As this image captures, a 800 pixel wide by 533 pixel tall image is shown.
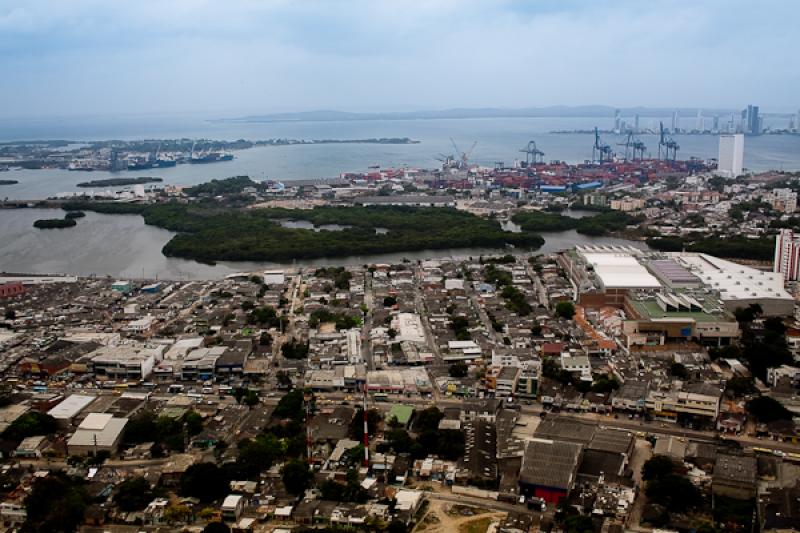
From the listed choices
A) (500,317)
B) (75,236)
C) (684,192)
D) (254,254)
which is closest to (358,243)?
(254,254)

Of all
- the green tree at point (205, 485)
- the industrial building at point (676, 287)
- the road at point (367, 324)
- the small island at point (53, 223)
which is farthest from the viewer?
the small island at point (53, 223)

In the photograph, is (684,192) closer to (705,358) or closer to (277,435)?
(705,358)

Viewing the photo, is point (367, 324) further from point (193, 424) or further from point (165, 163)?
point (165, 163)

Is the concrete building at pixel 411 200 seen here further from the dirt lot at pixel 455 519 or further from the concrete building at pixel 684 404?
the dirt lot at pixel 455 519

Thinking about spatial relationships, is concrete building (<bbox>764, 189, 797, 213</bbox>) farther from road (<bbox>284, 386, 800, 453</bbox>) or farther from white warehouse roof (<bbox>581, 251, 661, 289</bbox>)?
road (<bbox>284, 386, 800, 453</bbox>)

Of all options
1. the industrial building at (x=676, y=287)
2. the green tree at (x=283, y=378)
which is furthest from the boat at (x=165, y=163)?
the green tree at (x=283, y=378)
